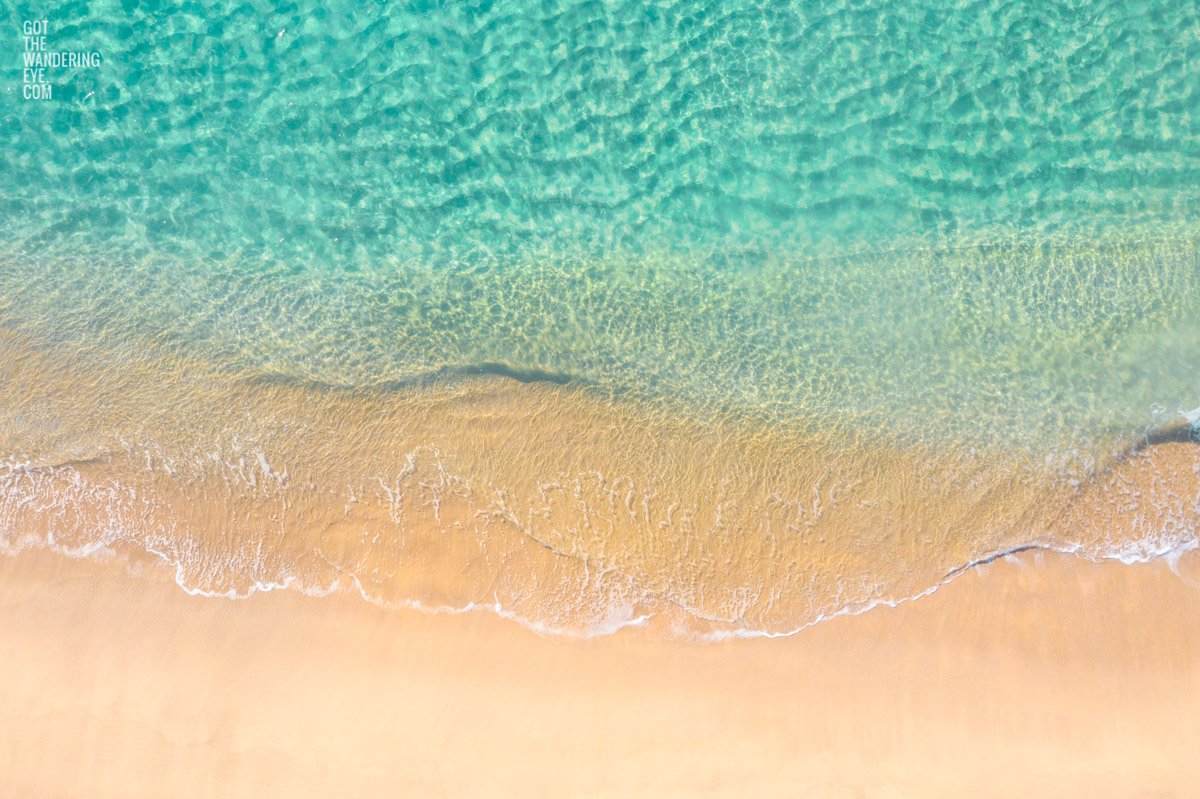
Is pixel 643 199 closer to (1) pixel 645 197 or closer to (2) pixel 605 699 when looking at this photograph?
(1) pixel 645 197

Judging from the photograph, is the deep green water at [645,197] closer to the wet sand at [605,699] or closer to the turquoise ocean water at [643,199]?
the turquoise ocean water at [643,199]

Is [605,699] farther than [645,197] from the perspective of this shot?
No

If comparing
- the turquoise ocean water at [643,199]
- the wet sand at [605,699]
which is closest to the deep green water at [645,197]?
the turquoise ocean water at [643,199]

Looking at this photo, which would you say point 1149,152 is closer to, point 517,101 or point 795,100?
point 795,100

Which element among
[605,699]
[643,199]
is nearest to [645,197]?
[643,199]

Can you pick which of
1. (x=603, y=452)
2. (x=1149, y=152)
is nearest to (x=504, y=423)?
(x=603, y=452)

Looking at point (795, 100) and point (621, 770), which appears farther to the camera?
point (795, 100)

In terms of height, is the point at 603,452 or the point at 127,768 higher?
the point at 603,452

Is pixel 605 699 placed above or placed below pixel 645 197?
below
